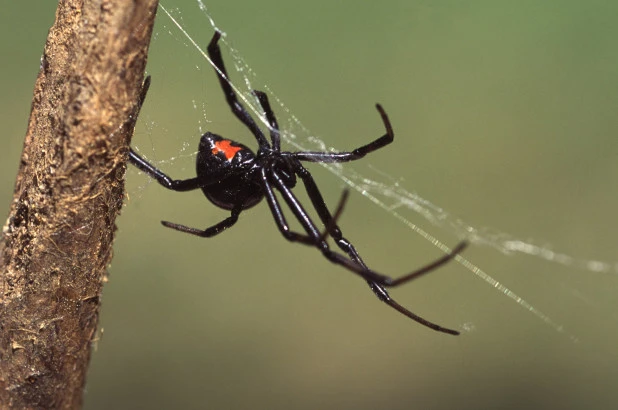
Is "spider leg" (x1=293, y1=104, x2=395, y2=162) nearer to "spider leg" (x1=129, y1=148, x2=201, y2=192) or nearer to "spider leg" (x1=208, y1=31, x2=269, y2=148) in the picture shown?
"spider leg" (x1=208, y1=31, x2=269, y2=148)

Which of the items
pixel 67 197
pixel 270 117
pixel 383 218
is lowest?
pixel 67 197

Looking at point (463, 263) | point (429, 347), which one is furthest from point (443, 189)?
point (429, 347)

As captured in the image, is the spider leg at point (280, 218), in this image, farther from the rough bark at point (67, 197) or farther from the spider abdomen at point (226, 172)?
the rough bark at point (67, 197)

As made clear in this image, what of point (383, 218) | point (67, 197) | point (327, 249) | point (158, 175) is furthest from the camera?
point (383, 218)

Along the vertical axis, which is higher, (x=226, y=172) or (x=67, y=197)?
(x=226, y=172)

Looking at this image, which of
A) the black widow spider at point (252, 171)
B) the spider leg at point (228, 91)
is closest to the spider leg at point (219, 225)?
the black widow spider at point (252, 171)

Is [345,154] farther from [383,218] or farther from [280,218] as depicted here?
[383,218]

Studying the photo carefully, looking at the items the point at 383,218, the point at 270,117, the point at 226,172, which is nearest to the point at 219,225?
the point at 226,172
